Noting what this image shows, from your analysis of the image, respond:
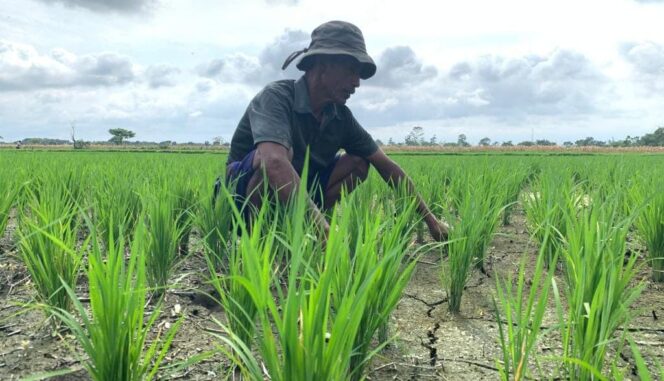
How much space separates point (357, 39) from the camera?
2.29 meters

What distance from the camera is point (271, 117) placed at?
7.04ft

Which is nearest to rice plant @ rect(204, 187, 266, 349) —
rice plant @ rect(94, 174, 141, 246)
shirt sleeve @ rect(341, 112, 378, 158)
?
rice plant @ rect(94, 174, 141, 246)

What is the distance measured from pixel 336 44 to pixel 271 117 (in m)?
0.46

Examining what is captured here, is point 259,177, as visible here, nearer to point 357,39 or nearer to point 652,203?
point 357,39

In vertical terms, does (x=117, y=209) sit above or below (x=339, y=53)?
below

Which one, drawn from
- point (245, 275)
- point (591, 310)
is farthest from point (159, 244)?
point (591, 310)

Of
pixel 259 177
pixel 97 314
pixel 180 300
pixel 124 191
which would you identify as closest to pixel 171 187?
pixel 124 191

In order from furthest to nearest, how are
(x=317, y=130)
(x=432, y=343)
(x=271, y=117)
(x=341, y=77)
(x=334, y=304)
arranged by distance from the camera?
(x=317, y=130) < (x=341, y=77) < (x=271, y=117) < (x=432, y=343) < (x=334, y=304)

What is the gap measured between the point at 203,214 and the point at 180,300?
14.8 inches

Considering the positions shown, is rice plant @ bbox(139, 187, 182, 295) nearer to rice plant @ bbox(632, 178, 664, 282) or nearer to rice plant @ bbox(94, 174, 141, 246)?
rice plant @ bbox(94, 174, 141, 246)

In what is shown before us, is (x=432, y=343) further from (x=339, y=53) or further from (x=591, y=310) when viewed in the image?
(x=339, y=53)

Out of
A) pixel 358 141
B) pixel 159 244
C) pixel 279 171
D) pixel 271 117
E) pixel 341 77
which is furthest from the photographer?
pixel 358 141

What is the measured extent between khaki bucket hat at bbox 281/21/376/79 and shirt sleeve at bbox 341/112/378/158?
0.46 m

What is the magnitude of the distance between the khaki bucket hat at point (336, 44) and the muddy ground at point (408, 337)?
104 cm
